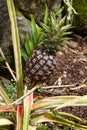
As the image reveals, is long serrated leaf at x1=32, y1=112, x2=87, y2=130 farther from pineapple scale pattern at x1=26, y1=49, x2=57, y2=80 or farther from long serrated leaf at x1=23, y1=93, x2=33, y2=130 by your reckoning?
pineapple scale pattern at x1=26, y1=49, x2=57, y2=80

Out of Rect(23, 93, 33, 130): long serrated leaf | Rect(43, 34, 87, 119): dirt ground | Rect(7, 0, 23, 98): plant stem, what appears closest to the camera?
Rect(23, 93, 33, 130): long serrated leaf

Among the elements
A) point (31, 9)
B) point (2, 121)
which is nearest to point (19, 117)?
point (2, 121)

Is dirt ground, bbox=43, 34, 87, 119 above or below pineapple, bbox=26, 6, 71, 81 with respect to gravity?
above

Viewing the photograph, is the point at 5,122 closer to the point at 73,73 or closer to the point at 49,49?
the point at 49,49

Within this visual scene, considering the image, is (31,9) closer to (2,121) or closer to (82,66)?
(82,66)

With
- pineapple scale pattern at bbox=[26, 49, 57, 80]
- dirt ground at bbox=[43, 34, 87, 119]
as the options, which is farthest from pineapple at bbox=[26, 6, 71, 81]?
dirt ground at bbox=[43, 34, 87, 119]

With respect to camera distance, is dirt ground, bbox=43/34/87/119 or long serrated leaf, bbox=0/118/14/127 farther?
dirt ground, bbox=43/34/87/119

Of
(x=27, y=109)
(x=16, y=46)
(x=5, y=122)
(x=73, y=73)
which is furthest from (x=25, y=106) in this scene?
(x=73, y=73)
